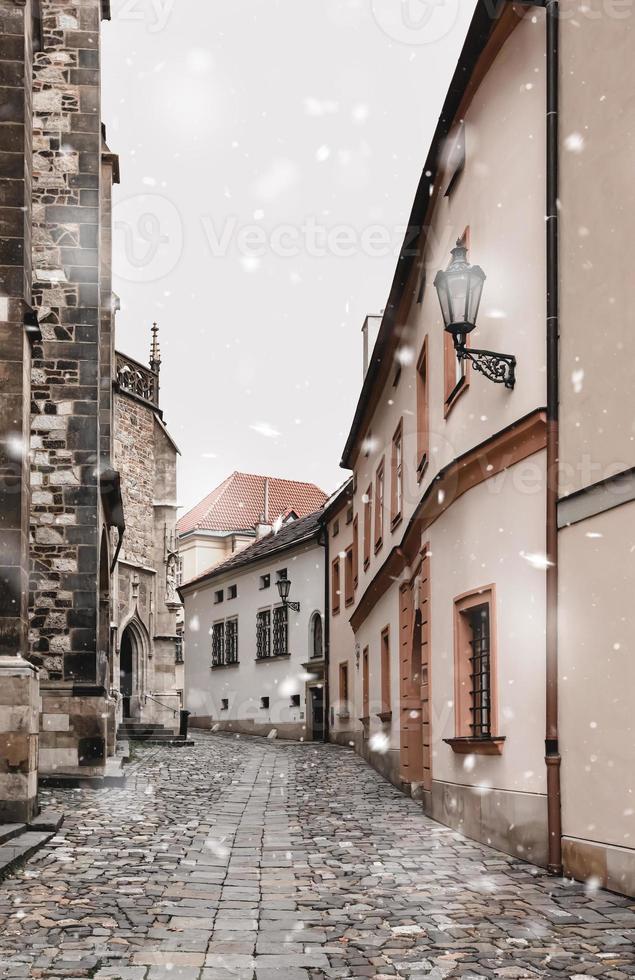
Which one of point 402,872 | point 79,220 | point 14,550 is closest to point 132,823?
point 14,550

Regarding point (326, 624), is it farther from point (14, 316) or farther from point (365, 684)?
point (14, 316)

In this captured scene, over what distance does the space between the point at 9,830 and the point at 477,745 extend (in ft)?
13.0

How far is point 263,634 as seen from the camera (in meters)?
37.4

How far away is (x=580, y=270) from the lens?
8.23 meters

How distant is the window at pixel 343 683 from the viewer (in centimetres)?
2891

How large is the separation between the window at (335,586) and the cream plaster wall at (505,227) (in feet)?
58.4

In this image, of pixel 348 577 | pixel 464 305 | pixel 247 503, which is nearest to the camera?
pixel 464 305

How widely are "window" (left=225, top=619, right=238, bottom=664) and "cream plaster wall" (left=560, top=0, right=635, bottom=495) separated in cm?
3262

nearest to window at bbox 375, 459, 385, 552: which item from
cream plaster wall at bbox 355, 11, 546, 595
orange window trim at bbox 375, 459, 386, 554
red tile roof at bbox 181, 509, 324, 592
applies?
orange window trim at bbox 375, 459, 386, 554

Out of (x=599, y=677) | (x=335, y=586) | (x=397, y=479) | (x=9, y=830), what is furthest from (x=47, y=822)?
(x=335, y=586)

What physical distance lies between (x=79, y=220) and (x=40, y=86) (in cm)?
204

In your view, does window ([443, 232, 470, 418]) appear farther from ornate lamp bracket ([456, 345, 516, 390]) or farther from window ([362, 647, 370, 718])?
window ([362, 647, 370, 718])

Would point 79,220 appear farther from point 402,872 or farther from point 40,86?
point 402,872

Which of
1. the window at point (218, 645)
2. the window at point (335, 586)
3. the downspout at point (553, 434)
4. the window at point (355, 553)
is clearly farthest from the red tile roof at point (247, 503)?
the downspout at point (553, 434)
